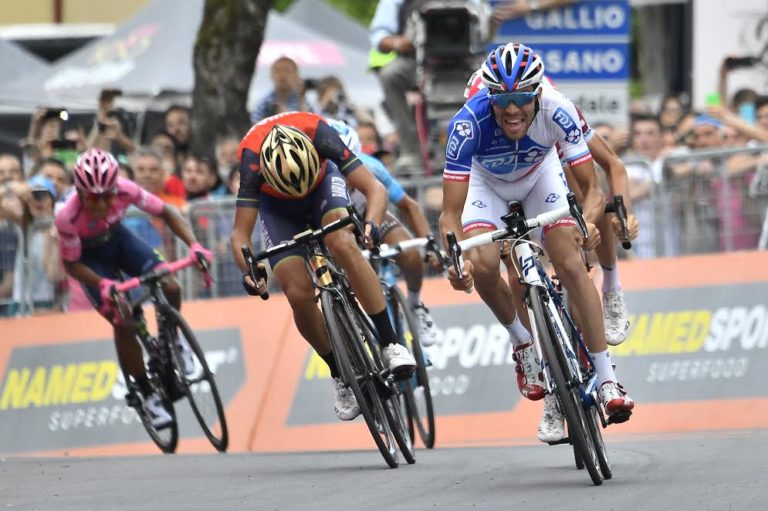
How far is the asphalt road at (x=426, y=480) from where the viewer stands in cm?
866

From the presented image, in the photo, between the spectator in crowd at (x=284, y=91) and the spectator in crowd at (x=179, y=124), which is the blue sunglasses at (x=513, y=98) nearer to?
the spectator in crowd at (x=284, y=91)

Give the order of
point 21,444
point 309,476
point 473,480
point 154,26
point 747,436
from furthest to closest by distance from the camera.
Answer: point 154,26 < point 21,444 < point 747,436 < point 309,476 < point 473,480

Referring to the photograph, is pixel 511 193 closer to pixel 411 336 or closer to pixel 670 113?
pixel 411 336

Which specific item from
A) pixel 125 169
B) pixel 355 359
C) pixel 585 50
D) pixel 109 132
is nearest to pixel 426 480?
pixel 355 359

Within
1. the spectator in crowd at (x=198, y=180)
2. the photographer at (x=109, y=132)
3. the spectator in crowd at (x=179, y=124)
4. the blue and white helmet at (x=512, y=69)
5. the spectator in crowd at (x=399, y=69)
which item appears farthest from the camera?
the spectator in crowd at (x=179, y=124)

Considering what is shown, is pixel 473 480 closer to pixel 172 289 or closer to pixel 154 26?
pixel 172 289

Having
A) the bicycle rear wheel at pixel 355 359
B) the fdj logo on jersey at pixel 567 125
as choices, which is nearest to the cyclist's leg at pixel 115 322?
the bicycle rear wheel at pixel 355 359

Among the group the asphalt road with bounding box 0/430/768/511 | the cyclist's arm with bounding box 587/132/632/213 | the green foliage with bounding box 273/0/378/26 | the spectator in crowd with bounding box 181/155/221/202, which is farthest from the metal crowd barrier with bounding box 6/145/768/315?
the green foliage with bounding box 273/0/378/26

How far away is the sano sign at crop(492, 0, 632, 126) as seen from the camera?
14289mm

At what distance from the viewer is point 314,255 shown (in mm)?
10875

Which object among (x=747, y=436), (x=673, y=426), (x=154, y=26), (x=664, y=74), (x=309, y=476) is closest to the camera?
(x=309, y=476)

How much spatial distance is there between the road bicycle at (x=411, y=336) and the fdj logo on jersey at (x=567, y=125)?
81.6 inches

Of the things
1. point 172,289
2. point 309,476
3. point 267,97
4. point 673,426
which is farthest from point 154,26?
point 309,476

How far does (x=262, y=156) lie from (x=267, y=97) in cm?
572
